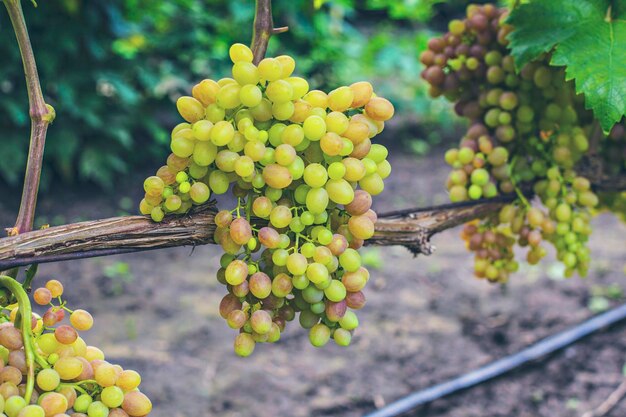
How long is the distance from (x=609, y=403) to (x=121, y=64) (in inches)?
118

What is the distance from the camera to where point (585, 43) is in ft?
3.02

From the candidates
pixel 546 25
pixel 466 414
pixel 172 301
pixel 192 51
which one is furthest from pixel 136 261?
pixel 546 25

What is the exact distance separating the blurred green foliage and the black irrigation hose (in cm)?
159

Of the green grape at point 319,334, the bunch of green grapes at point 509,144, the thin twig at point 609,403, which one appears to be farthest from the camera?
the thin twig at point 609,403

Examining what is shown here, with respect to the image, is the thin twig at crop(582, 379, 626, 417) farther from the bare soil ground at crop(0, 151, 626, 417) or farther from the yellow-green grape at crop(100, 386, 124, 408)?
the yellow-green grape at crop(100, 386, 124, 408)

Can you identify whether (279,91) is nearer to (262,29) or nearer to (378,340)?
(262,29)

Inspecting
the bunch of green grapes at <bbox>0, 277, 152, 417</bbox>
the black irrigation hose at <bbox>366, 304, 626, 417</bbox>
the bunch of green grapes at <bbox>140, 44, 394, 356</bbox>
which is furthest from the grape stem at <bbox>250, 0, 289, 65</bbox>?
the black irrigation hose at <bbox>366, 304, 626, 417</bbox>

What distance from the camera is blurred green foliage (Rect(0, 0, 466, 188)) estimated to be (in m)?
3.60

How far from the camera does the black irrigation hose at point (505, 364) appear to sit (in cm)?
224

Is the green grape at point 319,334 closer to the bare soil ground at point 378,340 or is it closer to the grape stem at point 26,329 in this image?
the grape stem at point 26,329

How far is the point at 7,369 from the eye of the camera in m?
0.63

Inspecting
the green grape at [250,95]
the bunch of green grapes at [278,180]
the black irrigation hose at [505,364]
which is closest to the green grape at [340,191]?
the bunch of green grapes at [278,180]

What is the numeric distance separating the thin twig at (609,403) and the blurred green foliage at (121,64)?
6.13ft

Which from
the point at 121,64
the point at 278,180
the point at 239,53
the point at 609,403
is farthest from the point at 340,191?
the point at 121,64
